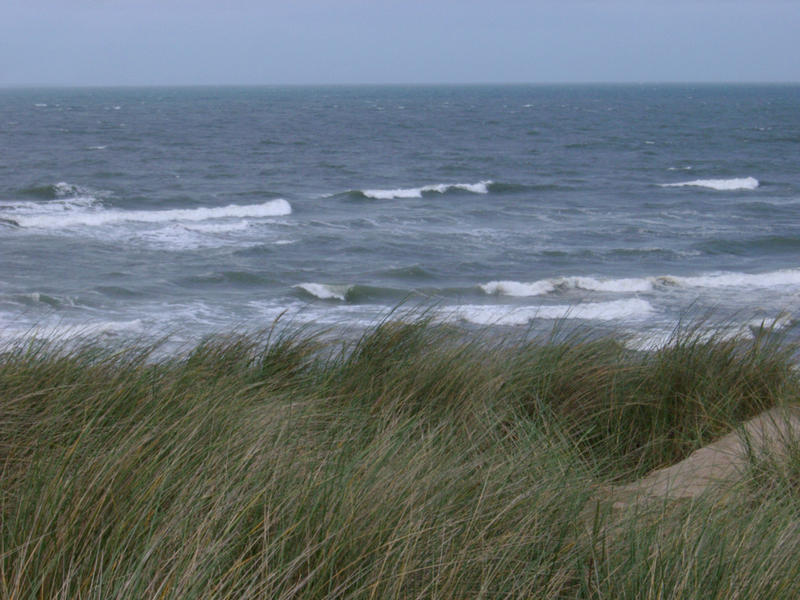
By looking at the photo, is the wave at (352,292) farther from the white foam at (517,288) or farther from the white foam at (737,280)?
the white foam at (737,280)

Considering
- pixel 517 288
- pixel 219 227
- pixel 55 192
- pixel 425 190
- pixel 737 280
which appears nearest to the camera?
pixel 517 288

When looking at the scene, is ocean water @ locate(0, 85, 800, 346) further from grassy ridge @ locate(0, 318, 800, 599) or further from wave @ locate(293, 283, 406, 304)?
grassy ridge @ locate(0, 318, 800, 599)

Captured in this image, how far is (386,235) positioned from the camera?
790 inches

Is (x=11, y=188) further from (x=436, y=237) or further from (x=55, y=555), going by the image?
(x=55, y=555)

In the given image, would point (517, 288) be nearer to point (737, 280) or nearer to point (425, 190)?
point (737, 280)

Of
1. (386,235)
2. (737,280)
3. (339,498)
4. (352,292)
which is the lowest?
(352,292)

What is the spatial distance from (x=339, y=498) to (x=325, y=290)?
1211 centimetres

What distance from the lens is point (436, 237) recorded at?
784 inches

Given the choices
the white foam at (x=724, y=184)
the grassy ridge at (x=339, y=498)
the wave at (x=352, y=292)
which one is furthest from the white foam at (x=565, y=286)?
the white foam at (x=724, y=184)

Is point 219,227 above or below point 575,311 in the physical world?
above

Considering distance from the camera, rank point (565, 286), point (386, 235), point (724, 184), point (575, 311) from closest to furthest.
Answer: point (575, 311)
point (565, 286)
point (386, 235)
point (724, 184)

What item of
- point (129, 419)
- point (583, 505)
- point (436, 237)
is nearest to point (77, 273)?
point (436, 237)

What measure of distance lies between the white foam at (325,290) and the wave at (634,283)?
8.18 feet

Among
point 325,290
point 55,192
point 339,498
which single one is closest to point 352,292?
point 325,290
